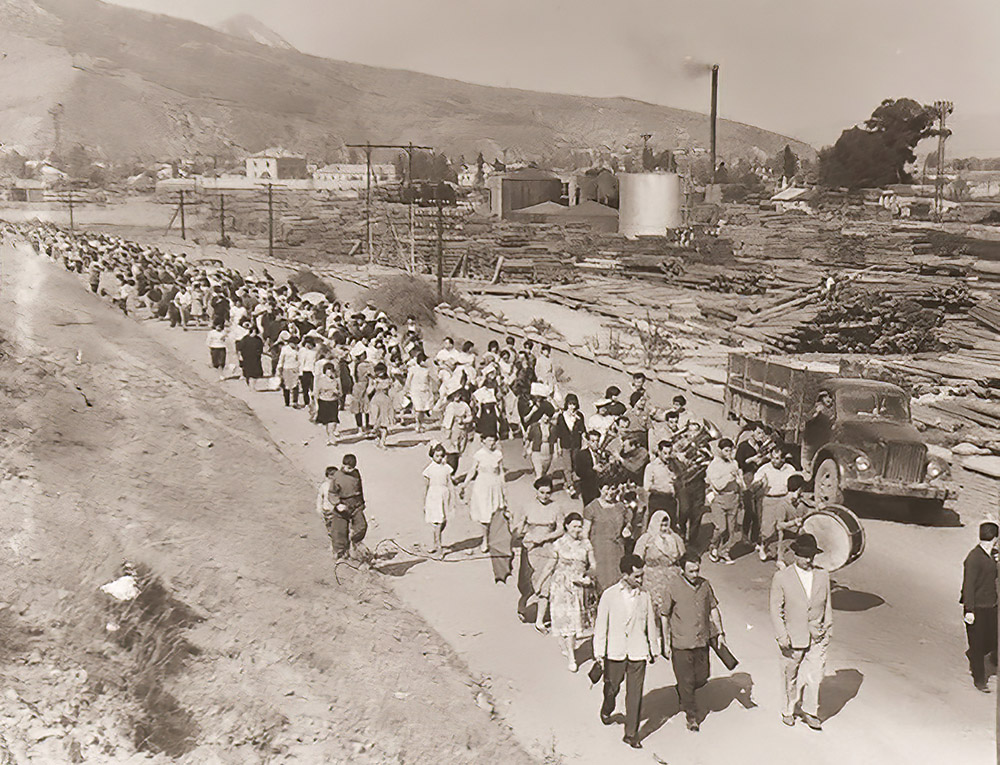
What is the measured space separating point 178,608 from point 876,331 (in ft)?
74.4

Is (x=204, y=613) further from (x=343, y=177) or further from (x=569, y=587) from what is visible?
(x=343, y=177)

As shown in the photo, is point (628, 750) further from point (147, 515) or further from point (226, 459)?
point (226, 459)

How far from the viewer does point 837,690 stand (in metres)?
8.49

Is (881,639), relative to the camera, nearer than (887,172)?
Yes

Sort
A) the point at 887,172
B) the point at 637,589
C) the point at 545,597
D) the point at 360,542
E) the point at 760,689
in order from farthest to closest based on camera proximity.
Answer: the point at 887,172 → the point at 360,542 → the point at 545,597 → the point at 760,689 → the point at 637,589

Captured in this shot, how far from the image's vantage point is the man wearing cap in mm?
7414

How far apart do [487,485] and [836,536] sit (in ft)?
12.2

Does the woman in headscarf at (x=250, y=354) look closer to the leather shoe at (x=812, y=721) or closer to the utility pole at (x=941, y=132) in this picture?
the leather shoe at (x=812, y=721)

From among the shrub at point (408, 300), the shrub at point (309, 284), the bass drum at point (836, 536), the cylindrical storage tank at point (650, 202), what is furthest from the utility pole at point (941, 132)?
the bass drum at point (836, 536)

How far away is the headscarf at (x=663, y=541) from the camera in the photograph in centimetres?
852

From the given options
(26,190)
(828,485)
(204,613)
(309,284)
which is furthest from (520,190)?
(204,613)

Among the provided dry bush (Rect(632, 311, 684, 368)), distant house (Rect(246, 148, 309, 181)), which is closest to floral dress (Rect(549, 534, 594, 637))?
dry bush (Rect(632, 311, 684, 368))

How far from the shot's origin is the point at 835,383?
46.0 ft

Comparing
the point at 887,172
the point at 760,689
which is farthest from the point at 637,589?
the point at 887,172
